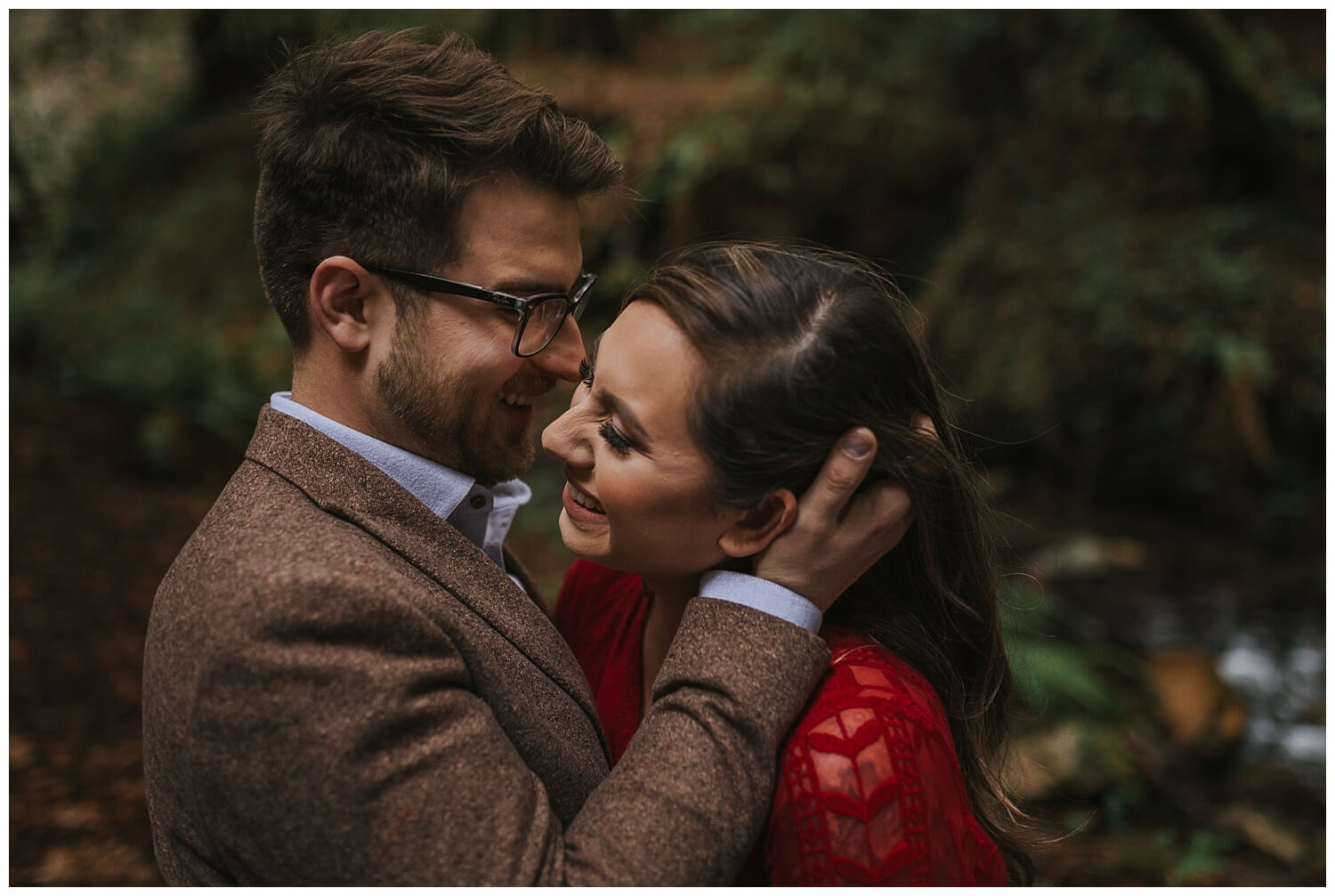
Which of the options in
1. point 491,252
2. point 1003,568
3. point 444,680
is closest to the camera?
point 444,680

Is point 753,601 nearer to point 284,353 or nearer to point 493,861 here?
point 493,861

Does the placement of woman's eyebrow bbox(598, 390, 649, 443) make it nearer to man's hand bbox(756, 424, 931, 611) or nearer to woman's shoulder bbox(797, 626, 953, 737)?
man's hand bbox(756, 424, 931, 611)

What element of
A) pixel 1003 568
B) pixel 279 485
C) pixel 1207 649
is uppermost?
pixel 279 485

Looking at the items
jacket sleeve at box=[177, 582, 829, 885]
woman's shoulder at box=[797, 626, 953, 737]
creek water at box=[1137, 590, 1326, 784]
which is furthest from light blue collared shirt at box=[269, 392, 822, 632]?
creek water at box=[1137, 590, 1326, 784]

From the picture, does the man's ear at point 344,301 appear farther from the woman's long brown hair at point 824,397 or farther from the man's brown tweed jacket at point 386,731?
the woman's long brown hair at point 824,397

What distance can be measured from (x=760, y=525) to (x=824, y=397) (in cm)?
28

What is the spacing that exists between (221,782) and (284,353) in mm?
6491

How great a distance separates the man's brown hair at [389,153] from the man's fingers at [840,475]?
0.91 m

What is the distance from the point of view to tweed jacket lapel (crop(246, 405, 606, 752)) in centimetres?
194

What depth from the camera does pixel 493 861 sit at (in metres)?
1.56

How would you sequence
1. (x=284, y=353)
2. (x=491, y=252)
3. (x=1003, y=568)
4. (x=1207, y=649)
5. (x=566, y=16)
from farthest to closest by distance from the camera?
(x=566, y=16), (x=284, y=353), (x=1207, y=649), (x=1003, y=568), (x=491, y=252)

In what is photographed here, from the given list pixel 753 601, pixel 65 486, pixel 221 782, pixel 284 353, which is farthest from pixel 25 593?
pixel 753 601

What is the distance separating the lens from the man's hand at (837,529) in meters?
1.87

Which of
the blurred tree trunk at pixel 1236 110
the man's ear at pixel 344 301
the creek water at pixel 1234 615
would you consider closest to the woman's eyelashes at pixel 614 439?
the man's ear at pixel 344 301
